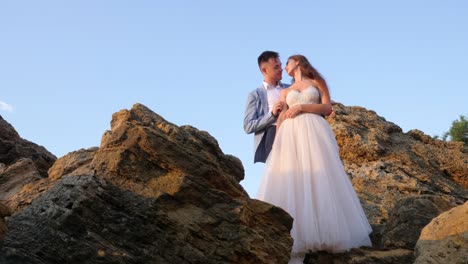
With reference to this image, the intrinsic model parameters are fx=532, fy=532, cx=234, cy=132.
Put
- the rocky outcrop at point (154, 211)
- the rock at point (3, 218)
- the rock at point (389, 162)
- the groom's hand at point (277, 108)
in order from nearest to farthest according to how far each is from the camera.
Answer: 1. the rock at point (3, 218)
2. the rocky outcrop at point (154, 211)
3. the groom's hand at point (277, 108)
4. the rock at point (389, 162)

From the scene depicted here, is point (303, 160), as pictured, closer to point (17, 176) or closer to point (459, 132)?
point (17, 176)

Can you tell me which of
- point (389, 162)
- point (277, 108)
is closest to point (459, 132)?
point (389, 162)

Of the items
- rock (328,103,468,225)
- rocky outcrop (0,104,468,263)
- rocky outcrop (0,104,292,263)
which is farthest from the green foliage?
rocky outcrop (0,104,292,263)

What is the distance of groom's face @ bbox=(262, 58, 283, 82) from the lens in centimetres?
1027

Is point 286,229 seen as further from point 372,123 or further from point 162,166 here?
point 372,123

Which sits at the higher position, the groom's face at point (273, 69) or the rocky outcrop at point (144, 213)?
the groom's face at point (273, 69)

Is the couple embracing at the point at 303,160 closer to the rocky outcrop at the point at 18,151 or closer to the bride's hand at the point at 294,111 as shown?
the bride's hand at the point at 294,111

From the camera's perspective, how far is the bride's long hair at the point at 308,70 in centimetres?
971

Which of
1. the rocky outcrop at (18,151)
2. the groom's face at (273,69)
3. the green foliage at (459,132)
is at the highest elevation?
the green foliage at (459,132)

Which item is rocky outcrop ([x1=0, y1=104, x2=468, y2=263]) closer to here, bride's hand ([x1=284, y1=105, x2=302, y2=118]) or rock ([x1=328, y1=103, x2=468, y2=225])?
bride's hand ([x1=284, y1=105, x2=302, y2=118])

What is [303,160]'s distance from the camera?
902cm

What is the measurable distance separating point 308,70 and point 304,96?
0.62m

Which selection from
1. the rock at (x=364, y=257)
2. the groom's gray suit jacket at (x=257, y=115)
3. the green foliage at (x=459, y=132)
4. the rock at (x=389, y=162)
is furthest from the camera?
the green foliage at (x=459, y=132)

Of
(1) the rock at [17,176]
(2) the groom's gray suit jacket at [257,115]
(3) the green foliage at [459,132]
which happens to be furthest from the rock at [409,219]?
(3) the green foliage at [459,132]
